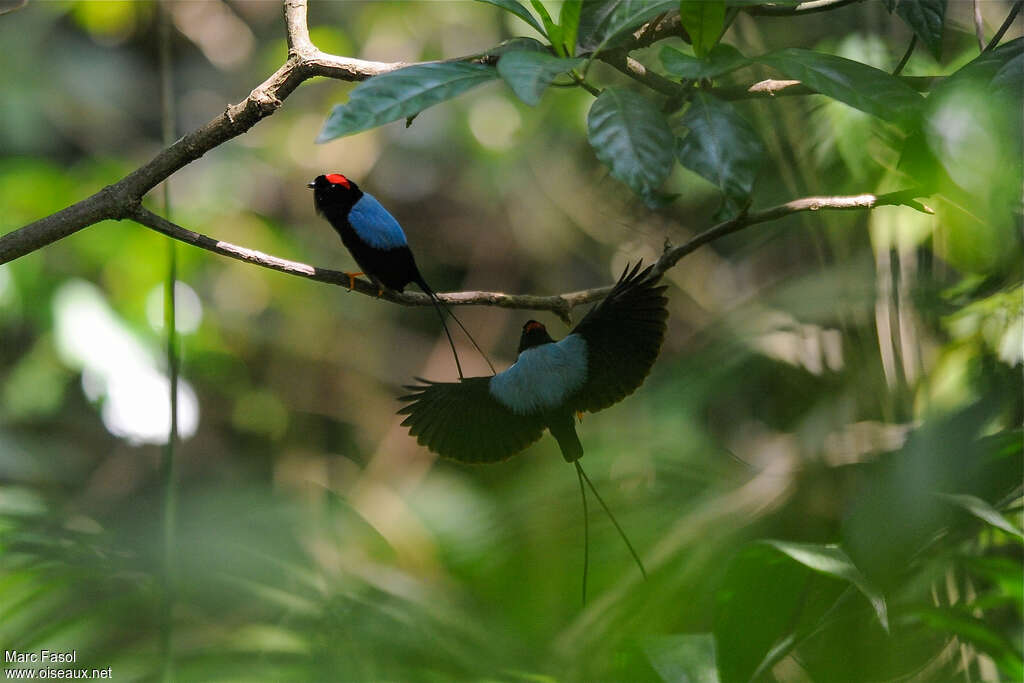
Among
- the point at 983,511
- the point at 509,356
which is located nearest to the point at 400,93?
the point at 983,511

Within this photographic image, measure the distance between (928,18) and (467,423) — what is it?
1.30 ft

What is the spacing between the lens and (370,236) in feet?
1.99

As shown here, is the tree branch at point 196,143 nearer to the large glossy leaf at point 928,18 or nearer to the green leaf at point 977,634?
the large glossy leaf at point 928,18

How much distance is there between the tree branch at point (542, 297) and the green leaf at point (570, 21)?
133mm

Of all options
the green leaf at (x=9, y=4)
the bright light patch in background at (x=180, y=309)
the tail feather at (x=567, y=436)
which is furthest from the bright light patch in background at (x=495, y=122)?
the tail feather at (x=567, y=436)

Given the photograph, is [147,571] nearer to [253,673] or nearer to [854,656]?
[253,673]

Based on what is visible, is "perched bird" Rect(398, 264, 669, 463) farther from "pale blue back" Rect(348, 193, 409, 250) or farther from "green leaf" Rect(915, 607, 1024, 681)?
"green leaf" Rect(915, 607, 1024, 681)

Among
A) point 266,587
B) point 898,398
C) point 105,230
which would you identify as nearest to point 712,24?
point 898,398

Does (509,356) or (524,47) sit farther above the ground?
(509,356)

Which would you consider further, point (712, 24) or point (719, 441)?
point (719, 441)

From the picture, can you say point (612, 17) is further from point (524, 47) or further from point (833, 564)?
point (833, 564)

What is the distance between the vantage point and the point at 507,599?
61 cm

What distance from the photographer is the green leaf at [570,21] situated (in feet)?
1.47

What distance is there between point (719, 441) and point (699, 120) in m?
0.74
